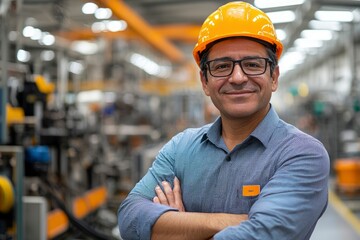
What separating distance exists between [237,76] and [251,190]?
47 centimetres

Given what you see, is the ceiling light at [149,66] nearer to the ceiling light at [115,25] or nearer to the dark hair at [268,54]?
the ceiling light at [115,25]

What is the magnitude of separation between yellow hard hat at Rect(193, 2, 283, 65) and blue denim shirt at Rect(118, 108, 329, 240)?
35 centimetres

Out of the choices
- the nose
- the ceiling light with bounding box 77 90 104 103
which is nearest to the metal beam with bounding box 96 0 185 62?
the ceiling light with bounding box 77 90 104 103

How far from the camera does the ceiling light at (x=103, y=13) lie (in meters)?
6.35

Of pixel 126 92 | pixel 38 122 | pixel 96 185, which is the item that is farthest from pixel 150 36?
pixel 38 122

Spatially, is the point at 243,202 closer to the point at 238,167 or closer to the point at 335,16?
the point at 238,167

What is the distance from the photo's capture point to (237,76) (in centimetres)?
171

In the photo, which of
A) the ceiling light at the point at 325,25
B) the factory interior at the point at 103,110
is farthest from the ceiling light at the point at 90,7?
the ceiling light at the point at 325,25

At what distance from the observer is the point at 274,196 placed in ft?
5.13

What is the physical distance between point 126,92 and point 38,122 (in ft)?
9.96

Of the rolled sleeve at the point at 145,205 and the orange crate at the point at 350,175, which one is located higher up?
the rolled sleeve at the point at 145,205

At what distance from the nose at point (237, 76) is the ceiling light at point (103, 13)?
16.4 feet

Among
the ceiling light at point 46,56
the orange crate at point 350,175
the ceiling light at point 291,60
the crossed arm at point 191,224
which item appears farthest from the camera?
the ceiling light at point 291,60

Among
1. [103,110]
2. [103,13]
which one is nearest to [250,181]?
[103,13]
